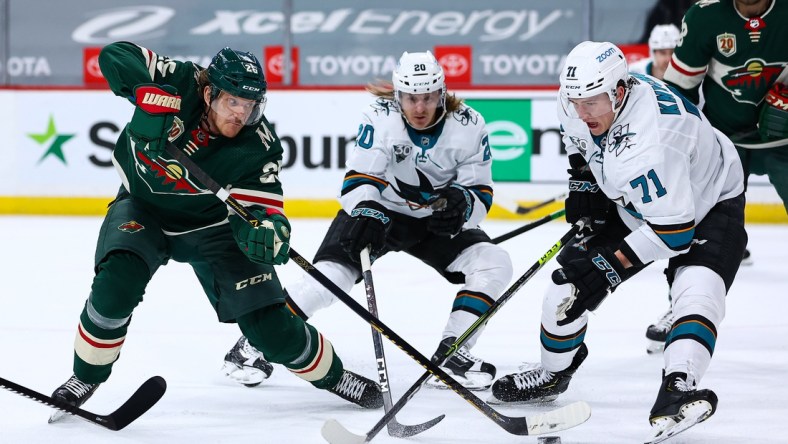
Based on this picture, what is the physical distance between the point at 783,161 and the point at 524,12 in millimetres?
4032

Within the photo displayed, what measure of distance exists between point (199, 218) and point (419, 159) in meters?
0.85

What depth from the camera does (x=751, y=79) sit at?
3617 mm

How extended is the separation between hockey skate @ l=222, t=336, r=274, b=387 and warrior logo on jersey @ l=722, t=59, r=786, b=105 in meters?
1.90

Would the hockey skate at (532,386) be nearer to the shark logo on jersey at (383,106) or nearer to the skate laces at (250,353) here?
the skate laces at (250,353)

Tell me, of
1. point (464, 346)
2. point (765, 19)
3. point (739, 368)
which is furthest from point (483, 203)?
point (765, 19)

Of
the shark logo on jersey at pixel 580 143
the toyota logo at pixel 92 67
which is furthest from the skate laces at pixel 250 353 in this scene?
the toyota logo at pixel 92 67

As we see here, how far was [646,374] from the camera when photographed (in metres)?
3.23

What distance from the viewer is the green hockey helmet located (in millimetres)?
2521

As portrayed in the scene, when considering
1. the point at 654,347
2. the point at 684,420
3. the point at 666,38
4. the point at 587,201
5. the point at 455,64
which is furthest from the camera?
the point at 455,64

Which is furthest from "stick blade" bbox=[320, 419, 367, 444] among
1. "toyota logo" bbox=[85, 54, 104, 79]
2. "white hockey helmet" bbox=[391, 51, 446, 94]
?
"toyota logo" bbox=[85, 54, 104, 79]

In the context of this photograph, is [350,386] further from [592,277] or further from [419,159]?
[419,159]

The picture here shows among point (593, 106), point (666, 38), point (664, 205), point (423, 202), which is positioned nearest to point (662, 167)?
point (664, 205)

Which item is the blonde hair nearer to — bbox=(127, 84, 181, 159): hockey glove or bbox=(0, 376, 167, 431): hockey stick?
bbox=(127, 84, 181, 159): hockey glove

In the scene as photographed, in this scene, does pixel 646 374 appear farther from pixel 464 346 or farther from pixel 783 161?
pixel 783 161
